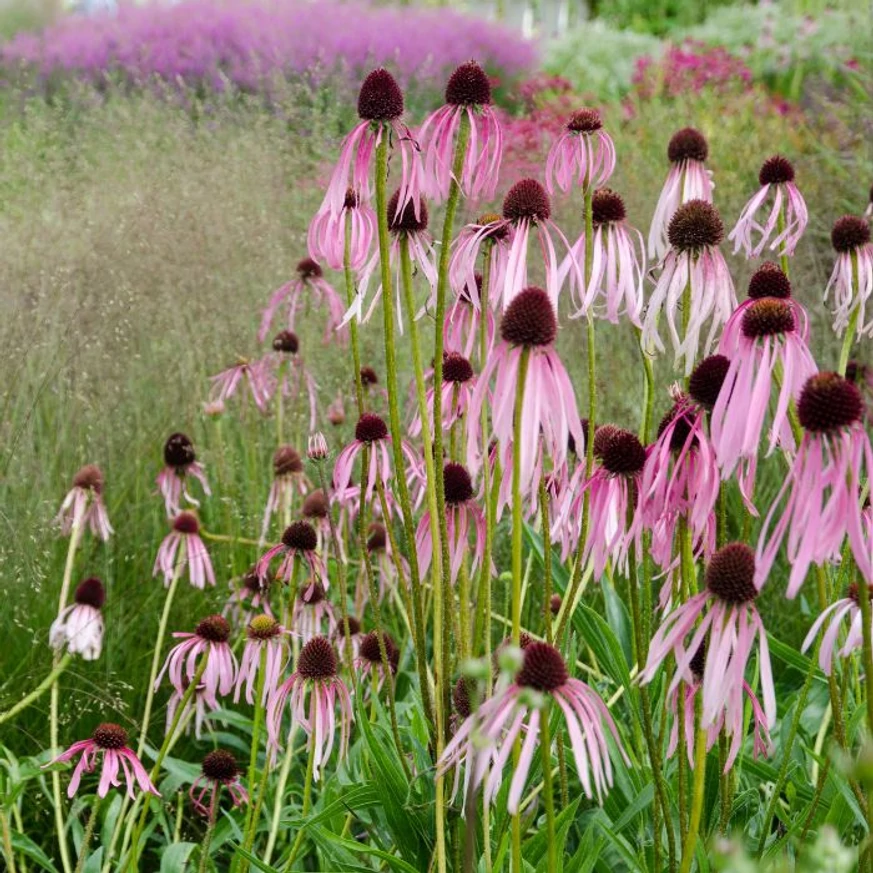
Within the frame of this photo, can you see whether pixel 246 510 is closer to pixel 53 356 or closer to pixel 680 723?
pixel 53 356

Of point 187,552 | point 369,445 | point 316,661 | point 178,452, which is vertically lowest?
point 187,552

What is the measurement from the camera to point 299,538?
1.56 metres

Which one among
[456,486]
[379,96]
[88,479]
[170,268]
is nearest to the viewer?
[379,96]

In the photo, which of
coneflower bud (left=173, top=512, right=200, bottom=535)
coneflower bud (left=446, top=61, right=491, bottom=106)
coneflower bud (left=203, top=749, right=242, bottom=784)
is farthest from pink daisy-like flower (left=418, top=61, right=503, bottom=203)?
coneflower bud (left=173, top=512, right=200, bottom=535)

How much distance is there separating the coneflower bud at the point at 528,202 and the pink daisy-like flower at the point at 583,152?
Answer: 180mm

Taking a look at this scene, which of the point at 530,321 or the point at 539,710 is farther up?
the point at 530,321

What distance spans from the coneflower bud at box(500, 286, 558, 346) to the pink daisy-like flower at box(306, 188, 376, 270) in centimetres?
50

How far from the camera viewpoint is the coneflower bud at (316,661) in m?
1.45

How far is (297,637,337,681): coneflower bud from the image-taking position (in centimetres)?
145

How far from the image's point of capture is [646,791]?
1405mm

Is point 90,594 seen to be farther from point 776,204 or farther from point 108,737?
point 776,204

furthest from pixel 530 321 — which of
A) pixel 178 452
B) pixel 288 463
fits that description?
pixel 178 452

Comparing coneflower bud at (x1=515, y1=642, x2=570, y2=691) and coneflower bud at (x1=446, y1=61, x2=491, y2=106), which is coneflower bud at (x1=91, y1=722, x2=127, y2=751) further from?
Result: coneflower bud at (x1=446, y1=61, x2=491, y2=106)

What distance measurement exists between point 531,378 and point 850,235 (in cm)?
72
